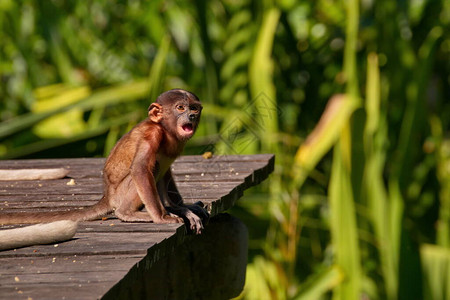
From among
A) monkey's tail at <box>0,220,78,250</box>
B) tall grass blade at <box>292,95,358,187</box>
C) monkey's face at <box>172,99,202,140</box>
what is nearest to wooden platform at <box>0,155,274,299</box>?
monkey's tail at <box>0,220,78,250</box>

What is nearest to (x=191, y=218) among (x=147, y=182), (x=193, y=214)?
(x=193, y=214)

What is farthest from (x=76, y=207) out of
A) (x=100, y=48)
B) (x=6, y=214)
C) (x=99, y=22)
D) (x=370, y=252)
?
(x=99, y=22)

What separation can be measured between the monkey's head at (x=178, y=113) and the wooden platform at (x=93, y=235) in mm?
210

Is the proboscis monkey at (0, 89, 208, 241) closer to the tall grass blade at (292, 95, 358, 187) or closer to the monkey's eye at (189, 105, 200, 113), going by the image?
the monkey's eye at (189, 105, 200, 113)

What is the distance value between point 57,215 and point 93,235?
0.93ft

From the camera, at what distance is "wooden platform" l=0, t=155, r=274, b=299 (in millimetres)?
1493

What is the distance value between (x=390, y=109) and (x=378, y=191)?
1.14 metres

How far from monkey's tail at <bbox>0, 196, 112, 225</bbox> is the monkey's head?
0.28 metres

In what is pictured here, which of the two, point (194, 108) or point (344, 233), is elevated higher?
point (194, 108)

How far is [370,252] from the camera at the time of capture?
4711mm

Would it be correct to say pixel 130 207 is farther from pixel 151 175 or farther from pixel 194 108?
pixel 194 108

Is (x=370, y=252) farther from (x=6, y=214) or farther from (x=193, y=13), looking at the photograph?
(x=6, y=214)

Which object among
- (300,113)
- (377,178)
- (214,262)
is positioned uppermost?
(300,113)

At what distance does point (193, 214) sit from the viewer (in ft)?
7.12
